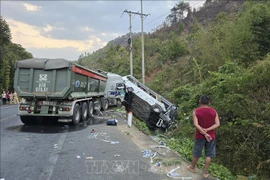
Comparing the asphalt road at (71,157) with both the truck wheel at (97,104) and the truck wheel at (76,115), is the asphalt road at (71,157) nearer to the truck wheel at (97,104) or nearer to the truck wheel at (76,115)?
the truck wheel at (76,115)

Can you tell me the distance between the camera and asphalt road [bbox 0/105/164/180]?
479 centimetres

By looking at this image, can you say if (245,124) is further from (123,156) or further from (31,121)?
(31,121)

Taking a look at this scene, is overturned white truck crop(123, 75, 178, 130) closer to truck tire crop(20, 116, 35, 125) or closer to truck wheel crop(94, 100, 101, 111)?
truck wheel crop(94, 100, 101, 111)

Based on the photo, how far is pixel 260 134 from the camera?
20.3ft

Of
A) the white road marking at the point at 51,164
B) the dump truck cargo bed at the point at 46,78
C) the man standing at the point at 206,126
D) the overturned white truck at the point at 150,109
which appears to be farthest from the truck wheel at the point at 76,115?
the man standing at the point at 206,126

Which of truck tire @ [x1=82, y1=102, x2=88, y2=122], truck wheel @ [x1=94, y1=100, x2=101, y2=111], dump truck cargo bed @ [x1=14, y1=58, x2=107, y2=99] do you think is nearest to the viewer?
dump truck cargo bed @ [x1=14, y1=58, x2=107, y2=99]

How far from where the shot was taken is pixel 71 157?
5.87m

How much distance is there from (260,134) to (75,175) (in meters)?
4.43

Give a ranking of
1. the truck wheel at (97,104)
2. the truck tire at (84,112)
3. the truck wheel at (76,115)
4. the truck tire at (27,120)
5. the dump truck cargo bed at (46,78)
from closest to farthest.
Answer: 1. the dump truck cargo bed at (46,78)
2. the truck wheel at (76,115)
3. the truck tire at (27,120)
4. the truck tire at (84,112)
5. the truck wheel at (97,104)

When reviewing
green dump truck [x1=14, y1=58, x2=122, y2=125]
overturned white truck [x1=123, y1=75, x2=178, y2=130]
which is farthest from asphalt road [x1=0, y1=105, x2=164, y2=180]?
overturned white truck [x1=123, y1=75, x2=178, y2=130]

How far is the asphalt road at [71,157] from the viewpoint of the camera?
4793 millimetres

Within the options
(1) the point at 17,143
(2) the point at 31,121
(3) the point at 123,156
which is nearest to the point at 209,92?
(3) the point at 123,156

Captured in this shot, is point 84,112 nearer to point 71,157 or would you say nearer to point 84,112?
point 84,112

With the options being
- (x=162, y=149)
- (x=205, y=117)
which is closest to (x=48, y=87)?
(x=162, y=149)
